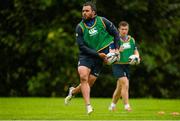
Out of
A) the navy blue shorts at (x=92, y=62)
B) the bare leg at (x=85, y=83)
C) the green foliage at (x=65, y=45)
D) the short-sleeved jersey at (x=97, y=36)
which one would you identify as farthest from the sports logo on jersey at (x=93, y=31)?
the green foliage at (x=65, y=45)

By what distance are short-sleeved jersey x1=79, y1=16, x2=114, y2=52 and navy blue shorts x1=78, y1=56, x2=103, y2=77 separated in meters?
0.20

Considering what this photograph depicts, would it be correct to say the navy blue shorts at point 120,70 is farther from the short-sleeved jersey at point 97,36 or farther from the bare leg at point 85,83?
the bare leg at point 85,83

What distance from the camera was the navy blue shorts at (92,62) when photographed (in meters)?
14.7

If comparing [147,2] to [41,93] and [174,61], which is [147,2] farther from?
[41,93]

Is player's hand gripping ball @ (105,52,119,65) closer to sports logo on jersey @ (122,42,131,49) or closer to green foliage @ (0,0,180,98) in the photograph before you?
sports logo on jersey @ (122,42,131,49)

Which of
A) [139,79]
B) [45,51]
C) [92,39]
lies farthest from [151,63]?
[92,39]

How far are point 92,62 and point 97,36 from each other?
0.49m

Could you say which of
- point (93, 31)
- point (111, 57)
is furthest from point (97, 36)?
point (111, 57)

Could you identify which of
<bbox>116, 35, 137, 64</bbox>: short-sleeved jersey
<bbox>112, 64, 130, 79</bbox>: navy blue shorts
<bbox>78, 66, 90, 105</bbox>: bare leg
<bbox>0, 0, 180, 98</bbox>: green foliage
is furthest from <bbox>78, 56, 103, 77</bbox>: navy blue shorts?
<bbox>0, 0, 180, 98</bbox>: green foliage

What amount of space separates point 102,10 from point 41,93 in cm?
400

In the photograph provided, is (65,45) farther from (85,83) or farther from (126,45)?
(85,83)

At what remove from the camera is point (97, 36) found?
14.8m

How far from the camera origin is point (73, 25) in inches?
1214

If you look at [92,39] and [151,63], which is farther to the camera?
[151,63]
